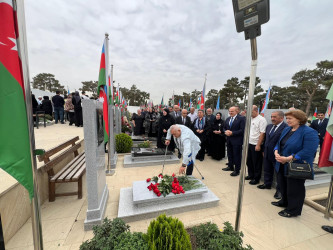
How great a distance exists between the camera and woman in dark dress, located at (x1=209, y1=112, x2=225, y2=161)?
5.90 m

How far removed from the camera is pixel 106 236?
1764mm

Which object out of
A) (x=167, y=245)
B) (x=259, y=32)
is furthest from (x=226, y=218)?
(x=259, y=32)

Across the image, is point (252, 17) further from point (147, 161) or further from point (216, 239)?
point (147, 161)

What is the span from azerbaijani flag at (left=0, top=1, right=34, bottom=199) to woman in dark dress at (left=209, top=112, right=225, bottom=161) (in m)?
5.52

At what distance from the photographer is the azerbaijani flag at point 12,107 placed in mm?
1146

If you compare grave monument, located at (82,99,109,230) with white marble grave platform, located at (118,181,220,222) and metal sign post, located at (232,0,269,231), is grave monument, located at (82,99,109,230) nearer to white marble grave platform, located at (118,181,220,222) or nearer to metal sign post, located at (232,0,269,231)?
white marble grave platform, located at (118,181,220,222)

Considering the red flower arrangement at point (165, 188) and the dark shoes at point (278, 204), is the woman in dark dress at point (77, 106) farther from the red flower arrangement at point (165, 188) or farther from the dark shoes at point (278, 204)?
the dark shoes at point (278, 204)

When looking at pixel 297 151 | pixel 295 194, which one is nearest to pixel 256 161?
pixel 295 194

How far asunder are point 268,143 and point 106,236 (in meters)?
3.77

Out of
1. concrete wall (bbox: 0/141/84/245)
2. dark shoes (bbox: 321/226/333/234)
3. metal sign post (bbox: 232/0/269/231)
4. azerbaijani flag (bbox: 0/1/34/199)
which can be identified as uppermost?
metal sign post (bbox: 232/0/269/231)

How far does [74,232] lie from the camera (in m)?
2.43

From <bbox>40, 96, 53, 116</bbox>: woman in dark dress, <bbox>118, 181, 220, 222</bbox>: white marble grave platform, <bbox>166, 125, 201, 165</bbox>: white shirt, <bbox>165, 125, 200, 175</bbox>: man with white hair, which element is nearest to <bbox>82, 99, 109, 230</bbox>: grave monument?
<bbox>118, 181, 220, 222</bbox>: white marble grave platform

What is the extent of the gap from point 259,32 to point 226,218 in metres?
2.98

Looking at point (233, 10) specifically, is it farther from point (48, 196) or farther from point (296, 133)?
point (48, 196)
